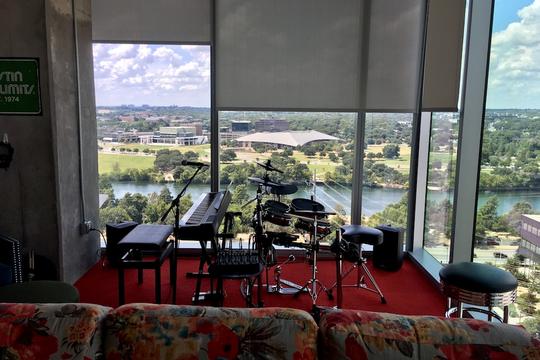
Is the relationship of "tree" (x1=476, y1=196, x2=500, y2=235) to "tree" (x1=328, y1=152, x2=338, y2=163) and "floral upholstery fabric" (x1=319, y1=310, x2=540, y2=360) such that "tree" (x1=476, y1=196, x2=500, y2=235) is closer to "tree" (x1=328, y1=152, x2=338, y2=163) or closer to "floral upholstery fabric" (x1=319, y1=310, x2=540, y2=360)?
"tree" (x1=328, y1=152, x2=338, y2=163)

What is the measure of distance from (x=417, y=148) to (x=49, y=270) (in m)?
4.10

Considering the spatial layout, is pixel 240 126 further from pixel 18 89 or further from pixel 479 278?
pixel 479 278

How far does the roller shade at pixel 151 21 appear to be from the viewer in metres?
4.69

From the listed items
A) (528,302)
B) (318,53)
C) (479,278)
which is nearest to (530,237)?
(528,302)

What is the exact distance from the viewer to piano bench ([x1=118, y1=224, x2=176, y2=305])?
3.48 m

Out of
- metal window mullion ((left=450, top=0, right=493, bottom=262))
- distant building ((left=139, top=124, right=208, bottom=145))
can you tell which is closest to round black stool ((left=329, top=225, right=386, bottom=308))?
metal window mullion ((left=450, top=0, right=493, bottom=262))

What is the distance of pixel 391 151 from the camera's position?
16.7 feet

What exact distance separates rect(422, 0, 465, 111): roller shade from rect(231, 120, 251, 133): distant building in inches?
76.9

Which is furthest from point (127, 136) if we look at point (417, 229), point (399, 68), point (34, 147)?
point (417, 229)

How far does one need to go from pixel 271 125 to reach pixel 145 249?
219cm

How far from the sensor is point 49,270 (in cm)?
404

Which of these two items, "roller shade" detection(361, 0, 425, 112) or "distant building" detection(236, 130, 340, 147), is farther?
"distant building" detection(236, 130, 340, 147)

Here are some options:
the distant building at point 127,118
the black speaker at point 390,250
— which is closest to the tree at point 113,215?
the distant building at point 127,118

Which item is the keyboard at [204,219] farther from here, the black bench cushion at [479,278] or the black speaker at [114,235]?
the black bench cushion at [479,278]
